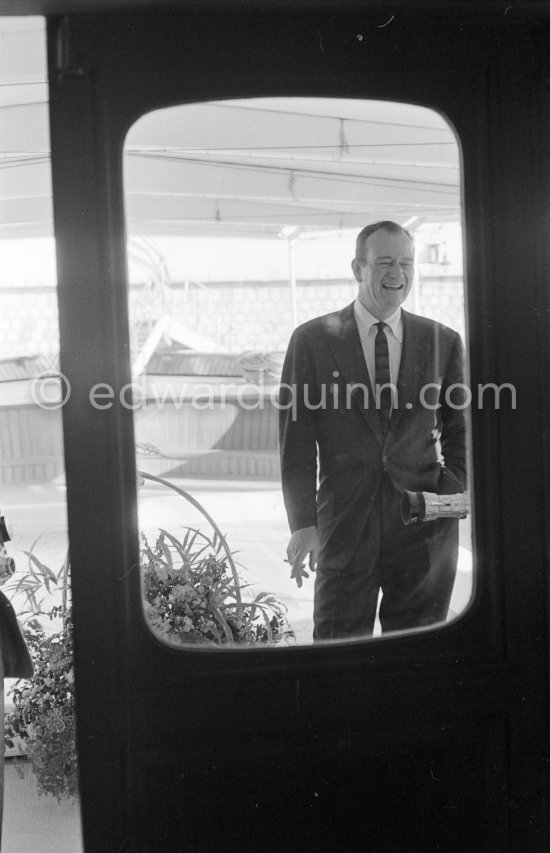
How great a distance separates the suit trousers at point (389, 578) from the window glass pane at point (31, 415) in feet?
1.72

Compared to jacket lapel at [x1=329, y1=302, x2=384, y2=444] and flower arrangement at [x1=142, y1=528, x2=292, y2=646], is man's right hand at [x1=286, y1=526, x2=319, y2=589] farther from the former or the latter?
jacket lapel at [x1=329, y1=302, x2=384, y2=444]

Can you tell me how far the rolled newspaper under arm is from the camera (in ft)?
5.50

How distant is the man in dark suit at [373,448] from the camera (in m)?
1.63

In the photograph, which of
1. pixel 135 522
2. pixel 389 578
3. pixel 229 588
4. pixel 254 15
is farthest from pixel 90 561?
pixel 254 15

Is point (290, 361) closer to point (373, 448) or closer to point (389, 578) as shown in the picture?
point (373, 448)

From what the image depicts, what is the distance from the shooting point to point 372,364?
166 centimetres

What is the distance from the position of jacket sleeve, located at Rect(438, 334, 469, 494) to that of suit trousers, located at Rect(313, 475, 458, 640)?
3.1 inches

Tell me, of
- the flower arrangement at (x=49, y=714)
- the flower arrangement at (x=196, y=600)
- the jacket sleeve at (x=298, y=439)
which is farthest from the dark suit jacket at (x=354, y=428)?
the flower arrangement at (x=49, y=714)

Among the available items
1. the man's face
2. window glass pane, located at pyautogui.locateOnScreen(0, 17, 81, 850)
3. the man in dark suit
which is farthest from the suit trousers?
window glass pane, located at pyautogui.locateOnScreen(0, 17, 81, 850)

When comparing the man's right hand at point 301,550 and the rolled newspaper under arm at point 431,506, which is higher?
Answer: the rolled newspaper under arm at point 431,506

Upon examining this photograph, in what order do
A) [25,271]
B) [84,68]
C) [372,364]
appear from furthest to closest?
[25,271] → [372,364] → [84,68]

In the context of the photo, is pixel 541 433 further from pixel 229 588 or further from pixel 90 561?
pixel 90 561

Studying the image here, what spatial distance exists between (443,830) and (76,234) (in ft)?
4.17

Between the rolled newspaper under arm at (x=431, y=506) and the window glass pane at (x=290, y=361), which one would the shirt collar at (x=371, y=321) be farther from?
the rolled newspaper under arm at (x=431, y=506)
